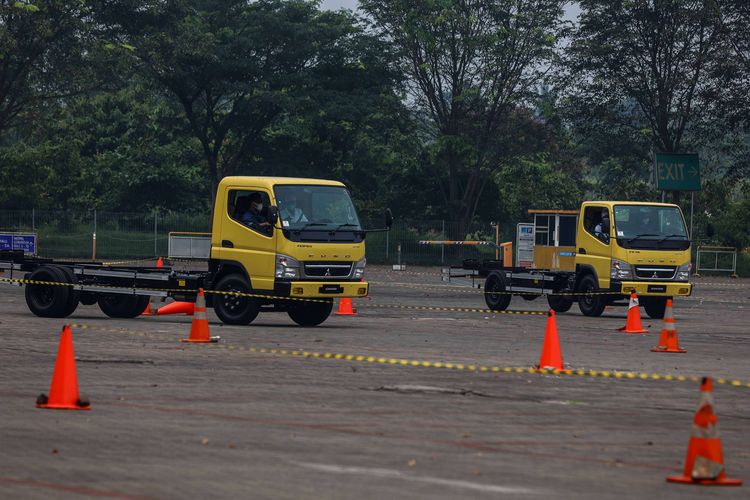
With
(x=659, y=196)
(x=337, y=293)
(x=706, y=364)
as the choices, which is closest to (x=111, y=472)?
(x=706, y=364)

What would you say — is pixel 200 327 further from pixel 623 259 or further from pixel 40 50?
pixel 40 50

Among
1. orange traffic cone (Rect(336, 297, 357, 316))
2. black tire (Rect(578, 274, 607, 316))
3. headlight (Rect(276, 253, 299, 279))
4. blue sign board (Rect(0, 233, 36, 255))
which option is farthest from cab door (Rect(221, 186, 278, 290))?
blue sign board (Rect(0, 233, 36, 255))

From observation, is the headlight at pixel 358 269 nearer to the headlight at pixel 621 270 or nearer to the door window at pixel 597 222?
the headlight at pixel 621 270

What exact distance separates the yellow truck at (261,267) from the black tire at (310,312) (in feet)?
0.06

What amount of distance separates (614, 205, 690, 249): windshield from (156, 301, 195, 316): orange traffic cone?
9.12 meters

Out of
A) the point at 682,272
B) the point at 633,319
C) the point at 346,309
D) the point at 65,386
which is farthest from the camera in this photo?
the point at 682,272

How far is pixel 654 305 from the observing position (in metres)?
31.6

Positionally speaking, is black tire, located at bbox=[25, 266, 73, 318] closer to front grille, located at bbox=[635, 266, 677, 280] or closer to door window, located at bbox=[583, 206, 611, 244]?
door window, located at bbox=[583, 206, 611, 244]

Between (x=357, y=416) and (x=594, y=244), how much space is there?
18.5 m

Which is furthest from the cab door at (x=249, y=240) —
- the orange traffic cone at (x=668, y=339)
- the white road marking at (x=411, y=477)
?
the white road marking at (x=411, y=477)

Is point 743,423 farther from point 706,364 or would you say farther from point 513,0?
point 513,0

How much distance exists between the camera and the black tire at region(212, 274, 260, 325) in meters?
24.8

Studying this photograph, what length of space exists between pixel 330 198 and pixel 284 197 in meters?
0.85

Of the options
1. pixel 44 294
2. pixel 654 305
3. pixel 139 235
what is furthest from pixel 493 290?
pixel 139 235
